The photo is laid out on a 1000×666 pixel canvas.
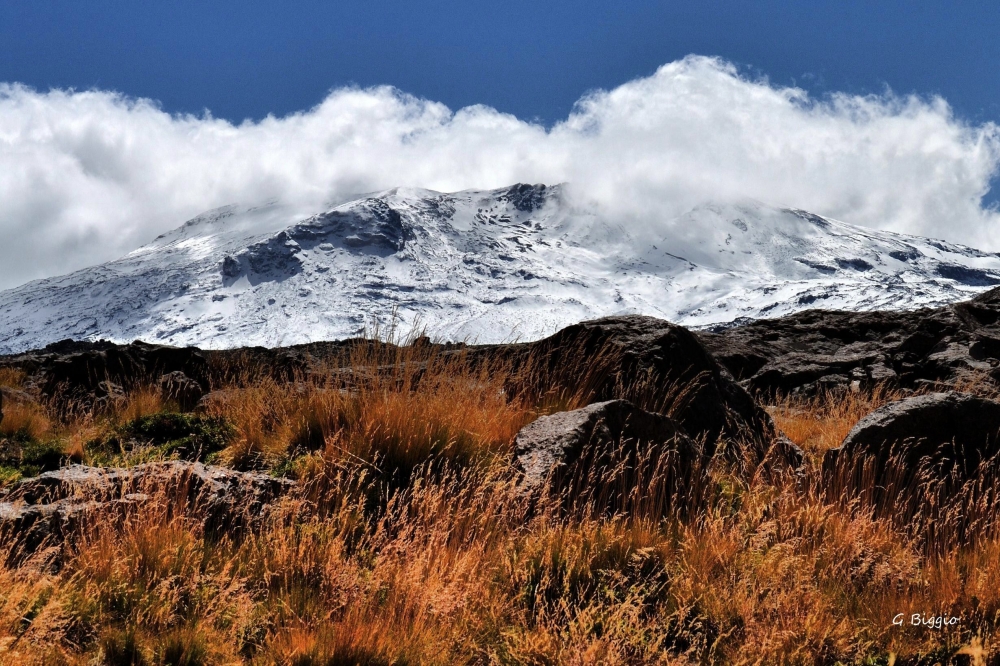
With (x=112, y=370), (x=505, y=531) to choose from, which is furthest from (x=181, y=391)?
(x=505, y=531)

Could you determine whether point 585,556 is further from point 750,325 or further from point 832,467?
point 750,325

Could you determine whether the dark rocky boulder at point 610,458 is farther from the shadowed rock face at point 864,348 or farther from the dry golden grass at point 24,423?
the shadowed rock face at point 864,348

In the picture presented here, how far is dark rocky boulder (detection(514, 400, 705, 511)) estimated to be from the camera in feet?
17.6

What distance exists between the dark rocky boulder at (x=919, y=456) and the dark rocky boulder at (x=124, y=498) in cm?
451

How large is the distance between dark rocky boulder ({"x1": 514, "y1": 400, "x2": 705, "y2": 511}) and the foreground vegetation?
0.20 metres

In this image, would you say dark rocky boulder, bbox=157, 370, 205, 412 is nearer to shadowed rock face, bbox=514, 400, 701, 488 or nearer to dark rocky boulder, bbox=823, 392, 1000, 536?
shadowed rock face, bbox=514, 400, 701, 488

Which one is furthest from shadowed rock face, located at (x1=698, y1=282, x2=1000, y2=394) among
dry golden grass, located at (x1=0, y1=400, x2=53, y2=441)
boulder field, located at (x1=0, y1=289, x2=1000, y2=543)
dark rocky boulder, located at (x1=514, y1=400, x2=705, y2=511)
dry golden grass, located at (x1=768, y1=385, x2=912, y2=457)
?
dry golden grass, located at (x1=0, y1=400, x2=53, y2=441)

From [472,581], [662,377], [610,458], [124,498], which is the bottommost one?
[472,581]

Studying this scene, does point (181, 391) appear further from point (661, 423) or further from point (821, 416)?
point (821, 416)

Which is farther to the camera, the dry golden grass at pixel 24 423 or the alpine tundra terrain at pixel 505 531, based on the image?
the dry golden grass at pixel 24 423

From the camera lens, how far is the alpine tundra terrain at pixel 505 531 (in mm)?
3867

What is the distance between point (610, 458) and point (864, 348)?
13535mm

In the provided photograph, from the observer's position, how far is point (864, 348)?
16.9 m

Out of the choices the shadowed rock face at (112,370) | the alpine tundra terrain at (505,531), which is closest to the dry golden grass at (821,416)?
the alpine tundra terrain at (505,531)
